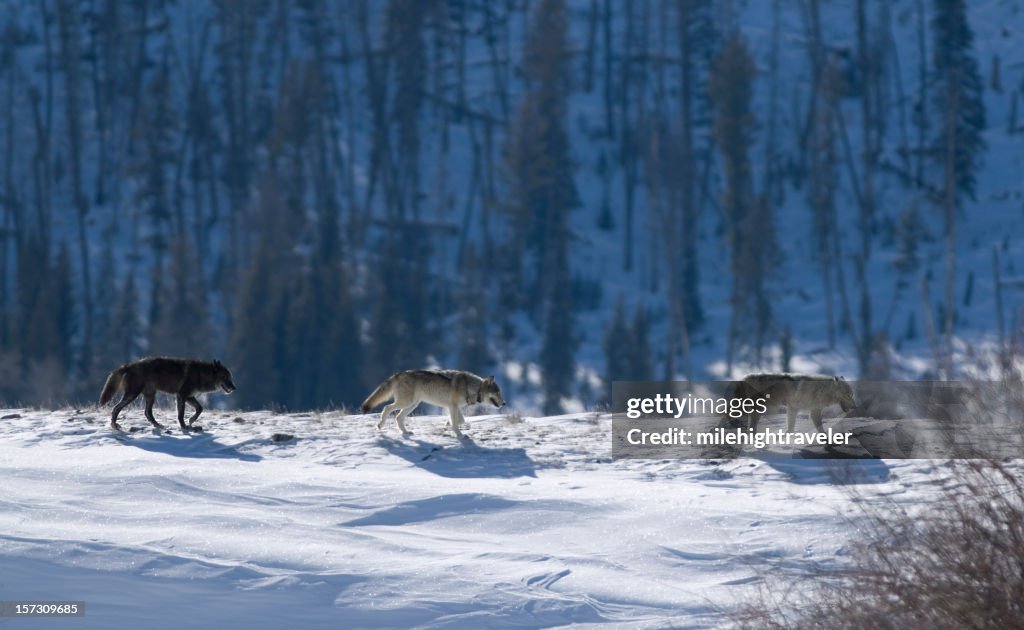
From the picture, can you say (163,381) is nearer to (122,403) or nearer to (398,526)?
(122,403)

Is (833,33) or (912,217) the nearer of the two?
(912,217)

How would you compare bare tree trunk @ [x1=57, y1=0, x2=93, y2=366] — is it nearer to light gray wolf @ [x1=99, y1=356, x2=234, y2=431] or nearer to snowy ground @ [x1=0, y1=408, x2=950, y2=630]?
light gray wolf @ [x1=99, y1=356, x2=234, y2=431]

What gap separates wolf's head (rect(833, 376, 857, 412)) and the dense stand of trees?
32.6 meters

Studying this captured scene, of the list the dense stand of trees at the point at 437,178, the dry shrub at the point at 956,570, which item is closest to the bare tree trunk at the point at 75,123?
the dense stand of trees at the point at 437,178

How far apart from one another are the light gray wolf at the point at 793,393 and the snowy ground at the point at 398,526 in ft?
2.83

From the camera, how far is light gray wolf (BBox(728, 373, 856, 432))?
45.7 ft

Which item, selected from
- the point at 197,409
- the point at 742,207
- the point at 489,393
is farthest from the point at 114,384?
the point at 742,207

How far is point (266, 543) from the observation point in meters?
10.5

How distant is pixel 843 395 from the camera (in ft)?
46.8

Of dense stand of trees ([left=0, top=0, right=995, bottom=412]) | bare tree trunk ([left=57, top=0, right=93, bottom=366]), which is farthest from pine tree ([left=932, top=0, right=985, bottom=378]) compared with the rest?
bare tree trunk ([left=57, top=0, right=93, bottom=366])

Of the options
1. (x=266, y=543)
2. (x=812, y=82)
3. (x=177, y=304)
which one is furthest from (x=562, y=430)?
(x=812, y=82)

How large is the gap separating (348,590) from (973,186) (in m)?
53.3

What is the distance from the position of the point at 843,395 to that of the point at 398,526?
5820 millimetres

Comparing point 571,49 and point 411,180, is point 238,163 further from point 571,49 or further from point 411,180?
point 571,49
